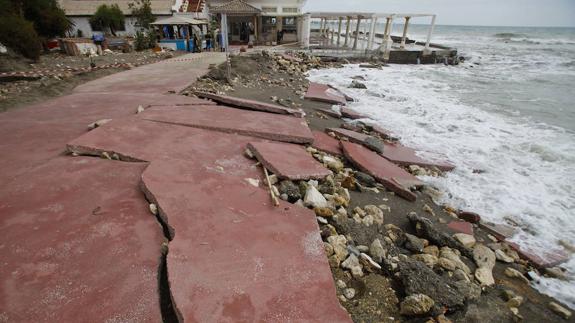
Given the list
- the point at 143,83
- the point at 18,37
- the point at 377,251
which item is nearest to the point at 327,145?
the point at 377,251

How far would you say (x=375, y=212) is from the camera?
102 inches

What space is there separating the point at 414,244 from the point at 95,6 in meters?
30.5

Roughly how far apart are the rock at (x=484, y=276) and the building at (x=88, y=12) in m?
26.1

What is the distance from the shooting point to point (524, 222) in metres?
3.16

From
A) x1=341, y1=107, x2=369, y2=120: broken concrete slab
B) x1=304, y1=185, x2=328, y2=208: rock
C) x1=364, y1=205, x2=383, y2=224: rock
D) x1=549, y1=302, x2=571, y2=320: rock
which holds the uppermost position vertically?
x1=304, y1=185, x2=328, y2=208: rock

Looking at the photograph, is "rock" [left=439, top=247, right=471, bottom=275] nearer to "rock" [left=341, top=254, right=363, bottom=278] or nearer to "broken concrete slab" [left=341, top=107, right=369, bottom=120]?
"rock" [left=341, top=254, right=363, bottom=278]

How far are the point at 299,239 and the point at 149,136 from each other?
2.01 m

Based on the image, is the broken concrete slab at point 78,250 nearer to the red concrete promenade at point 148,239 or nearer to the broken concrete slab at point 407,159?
the red concrete promenade at point 148,239

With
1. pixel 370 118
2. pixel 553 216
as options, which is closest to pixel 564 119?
pixel 370 118

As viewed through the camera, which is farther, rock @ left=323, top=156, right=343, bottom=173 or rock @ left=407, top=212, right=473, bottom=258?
rock @ left=323, top=156, right=343, bottom=173

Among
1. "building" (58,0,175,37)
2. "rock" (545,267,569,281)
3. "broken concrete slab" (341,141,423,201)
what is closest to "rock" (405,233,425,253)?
"broken concrete slab" (341,141,423,201)

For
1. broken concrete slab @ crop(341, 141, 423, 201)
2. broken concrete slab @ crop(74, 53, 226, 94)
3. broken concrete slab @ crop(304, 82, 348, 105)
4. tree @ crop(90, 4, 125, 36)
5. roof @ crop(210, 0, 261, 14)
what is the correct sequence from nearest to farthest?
broken concrete slab @ crop(341, 141, 423, 201) → broken concrete slab @ crop(74, 53, 226, 94) → broken concrete slab @ crop(304, 82, 348, 105) → roof @ crop(210, 0, 261, 14) → tree @ crop(90, 4, 125, 36)

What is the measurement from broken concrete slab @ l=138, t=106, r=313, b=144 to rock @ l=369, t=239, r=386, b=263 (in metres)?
1.65

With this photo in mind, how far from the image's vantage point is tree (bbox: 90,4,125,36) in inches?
850
